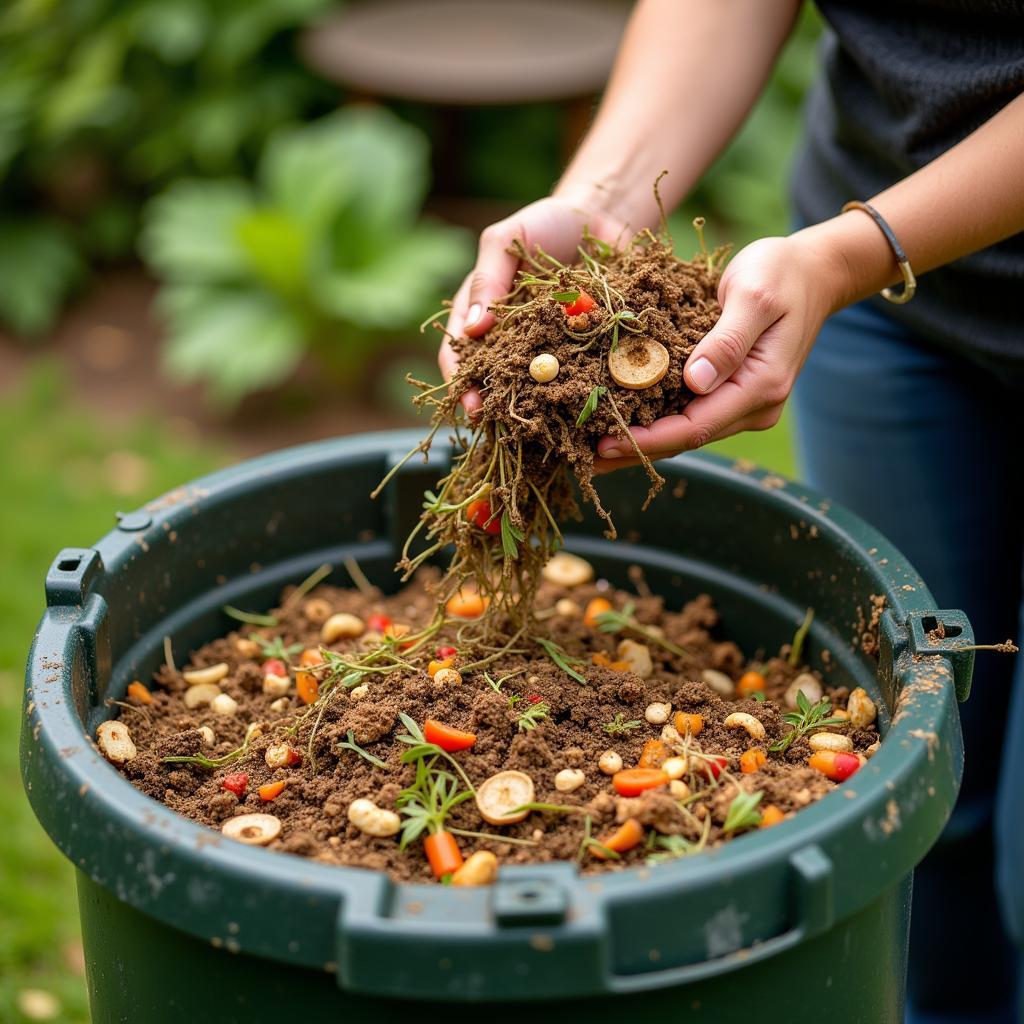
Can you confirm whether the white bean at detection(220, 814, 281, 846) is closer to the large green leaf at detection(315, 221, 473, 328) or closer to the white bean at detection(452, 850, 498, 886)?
the white bean at detection(452, 850, 498, 886)

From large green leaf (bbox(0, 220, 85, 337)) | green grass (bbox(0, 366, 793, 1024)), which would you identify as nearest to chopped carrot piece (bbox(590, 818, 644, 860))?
green grass (bbox(0, 366, 793, 1024))

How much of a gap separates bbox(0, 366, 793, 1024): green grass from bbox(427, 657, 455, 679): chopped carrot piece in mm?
1052

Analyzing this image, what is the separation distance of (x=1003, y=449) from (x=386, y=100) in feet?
10.9

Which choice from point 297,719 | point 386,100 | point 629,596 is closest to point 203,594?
point 297,719

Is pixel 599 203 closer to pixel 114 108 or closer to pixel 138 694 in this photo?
pixel 138 694

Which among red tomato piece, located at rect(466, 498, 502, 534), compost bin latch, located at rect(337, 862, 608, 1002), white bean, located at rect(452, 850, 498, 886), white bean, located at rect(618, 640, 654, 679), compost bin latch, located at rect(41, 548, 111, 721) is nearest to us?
compost bin latch, located at rect(337, 862, 608, 1002)

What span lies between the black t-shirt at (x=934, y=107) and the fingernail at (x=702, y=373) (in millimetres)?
327

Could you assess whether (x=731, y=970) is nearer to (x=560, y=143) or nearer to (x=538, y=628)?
(x=538, y=628)

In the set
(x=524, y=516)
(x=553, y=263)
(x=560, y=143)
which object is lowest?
(x=560, y=143)

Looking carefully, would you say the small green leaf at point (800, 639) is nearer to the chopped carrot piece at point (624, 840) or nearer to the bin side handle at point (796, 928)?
the chopped carrot piece at point (624, 840)

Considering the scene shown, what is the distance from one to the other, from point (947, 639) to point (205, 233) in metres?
3.06

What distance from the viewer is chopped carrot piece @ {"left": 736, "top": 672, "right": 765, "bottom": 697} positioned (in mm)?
1611

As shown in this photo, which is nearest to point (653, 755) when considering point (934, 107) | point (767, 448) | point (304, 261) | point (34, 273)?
point (934, 107)

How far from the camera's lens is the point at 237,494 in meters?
1.67
